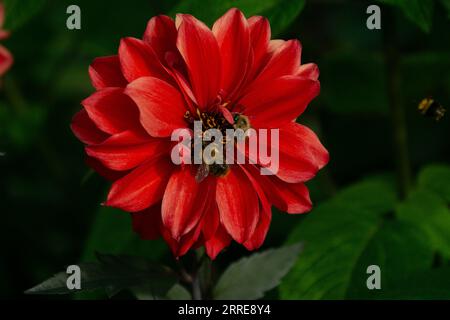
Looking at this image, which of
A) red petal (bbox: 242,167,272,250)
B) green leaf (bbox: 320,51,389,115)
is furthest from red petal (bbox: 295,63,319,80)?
green leaf (bbox: 320,51,389,115)

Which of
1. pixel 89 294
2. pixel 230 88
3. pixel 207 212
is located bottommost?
pixel 89 294

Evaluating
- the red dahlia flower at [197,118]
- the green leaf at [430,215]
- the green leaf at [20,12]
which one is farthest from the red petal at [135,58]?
the green leaf at [430,215]

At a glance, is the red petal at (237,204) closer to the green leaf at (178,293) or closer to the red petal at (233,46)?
the red petal at (233,46)

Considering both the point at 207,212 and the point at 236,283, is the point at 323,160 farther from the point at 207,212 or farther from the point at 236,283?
the point at 236,283

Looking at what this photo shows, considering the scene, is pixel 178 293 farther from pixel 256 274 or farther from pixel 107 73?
pixel 107 73

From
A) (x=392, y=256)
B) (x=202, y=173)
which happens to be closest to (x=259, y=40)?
(x=202, y=173)

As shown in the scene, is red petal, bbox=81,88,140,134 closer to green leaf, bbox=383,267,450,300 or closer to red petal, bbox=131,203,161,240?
red petal, bbox=131,203,161,240
